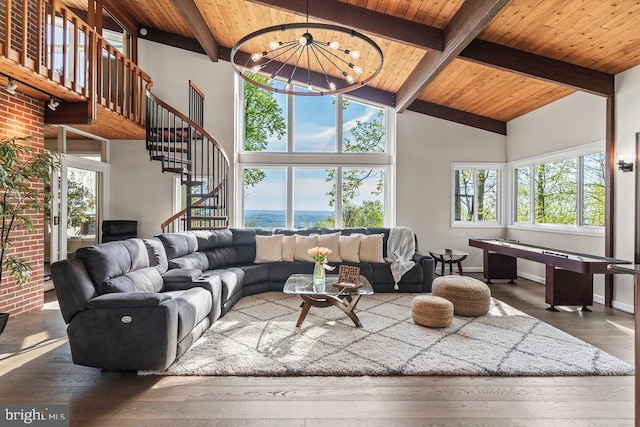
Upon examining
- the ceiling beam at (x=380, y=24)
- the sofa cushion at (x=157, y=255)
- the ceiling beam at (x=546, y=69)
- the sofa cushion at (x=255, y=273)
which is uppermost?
the ceiling beam at (x=380, y=24)

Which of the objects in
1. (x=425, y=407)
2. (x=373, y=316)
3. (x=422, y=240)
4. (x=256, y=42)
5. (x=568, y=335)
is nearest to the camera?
(x=425, y=407)

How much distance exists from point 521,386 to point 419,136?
5.10 metres

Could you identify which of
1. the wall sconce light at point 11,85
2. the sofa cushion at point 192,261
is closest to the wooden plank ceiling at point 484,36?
the wall sconce light at point 11,85

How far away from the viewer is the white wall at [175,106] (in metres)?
6.39

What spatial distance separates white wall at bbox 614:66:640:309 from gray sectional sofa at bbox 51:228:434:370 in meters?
4.84

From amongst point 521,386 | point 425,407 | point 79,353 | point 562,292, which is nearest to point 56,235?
point 79,353

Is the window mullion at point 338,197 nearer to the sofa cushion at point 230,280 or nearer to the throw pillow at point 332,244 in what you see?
the throw pillow at point 332,244

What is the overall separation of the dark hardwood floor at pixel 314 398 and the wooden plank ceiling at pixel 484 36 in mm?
3134

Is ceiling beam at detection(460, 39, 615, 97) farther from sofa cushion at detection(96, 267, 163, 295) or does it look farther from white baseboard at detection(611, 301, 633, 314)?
sofa cushion at detection(96, 267, 163, 295)

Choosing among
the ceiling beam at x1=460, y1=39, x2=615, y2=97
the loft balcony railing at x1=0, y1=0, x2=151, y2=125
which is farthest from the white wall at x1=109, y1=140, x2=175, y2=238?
the ceiling beam at x1=460, y1=39, x2=615, y2=97

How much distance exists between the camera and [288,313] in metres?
3.83

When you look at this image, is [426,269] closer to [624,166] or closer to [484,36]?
[624,166]

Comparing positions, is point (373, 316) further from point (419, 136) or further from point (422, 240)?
point (419, 136)

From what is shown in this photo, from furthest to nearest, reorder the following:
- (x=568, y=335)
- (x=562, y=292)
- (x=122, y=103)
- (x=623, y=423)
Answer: (x=122, y=103) < (x=562, y=292) < (x=568, y=335) < (x=623, y=423)
